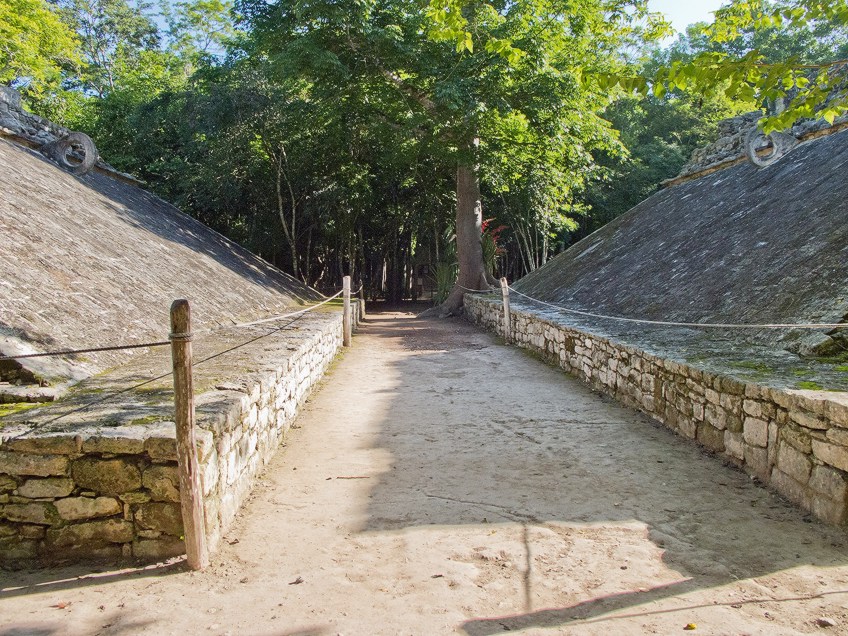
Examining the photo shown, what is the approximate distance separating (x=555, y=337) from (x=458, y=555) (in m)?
6.21

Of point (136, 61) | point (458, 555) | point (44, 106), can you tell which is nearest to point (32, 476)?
point (458, 555)

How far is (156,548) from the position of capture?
3074 mm

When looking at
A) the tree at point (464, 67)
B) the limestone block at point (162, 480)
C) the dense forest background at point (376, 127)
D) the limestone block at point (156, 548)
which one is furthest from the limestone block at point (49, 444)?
the tree at point (464, 67)

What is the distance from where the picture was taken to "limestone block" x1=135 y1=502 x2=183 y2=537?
120 inches

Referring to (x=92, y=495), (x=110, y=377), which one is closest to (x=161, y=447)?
(x=92, y=495)

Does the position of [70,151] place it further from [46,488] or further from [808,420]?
[808,420]

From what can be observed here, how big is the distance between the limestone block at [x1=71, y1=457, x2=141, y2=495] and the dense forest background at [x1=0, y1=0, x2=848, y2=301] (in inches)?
279

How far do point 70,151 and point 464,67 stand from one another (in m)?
7.90

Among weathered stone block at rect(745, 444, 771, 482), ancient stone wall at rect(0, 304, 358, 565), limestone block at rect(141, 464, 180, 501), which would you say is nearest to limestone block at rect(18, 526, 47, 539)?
ancient stone wall at rect(0, 304, 358, 565)

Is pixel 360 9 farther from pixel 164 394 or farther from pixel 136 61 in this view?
pixel 136 61

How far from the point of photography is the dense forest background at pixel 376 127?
13.4m

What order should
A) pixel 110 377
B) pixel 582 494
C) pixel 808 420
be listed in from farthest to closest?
pixel 110 377 < pixel 582 494 < pixel 808 420

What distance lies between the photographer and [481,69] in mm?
13500

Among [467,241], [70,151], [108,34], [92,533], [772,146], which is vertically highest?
[108,34]
